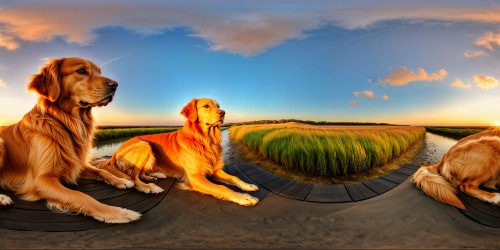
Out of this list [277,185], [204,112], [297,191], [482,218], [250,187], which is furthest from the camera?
[277,185]

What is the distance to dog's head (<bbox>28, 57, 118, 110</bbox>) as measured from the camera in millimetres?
2562

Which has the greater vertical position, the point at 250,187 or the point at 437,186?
the point at 437,186

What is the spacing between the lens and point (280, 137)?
6.72 m

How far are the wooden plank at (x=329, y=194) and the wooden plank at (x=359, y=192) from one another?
71 millimetres

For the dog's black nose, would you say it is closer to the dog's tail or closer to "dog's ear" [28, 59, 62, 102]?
"dog's ear" [28, 59, 62, 102]

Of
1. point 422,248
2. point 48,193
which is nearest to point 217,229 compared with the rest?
point 48,193

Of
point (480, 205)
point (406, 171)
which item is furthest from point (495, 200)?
point (406, 171)

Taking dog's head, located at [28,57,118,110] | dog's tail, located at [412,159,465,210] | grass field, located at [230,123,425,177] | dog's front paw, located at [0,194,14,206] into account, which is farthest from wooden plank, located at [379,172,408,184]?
dog's front paw, located at [0,194,14,206]

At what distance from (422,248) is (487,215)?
1043mm

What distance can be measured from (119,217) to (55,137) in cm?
109

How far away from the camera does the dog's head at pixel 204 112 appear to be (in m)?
3.44

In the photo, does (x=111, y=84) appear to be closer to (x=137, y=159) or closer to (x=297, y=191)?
(x=137, y=159)

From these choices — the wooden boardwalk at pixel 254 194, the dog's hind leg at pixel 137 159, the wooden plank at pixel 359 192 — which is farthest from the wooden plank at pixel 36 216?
the wooden plank at pixel 359 192

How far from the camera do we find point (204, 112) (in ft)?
11.3
